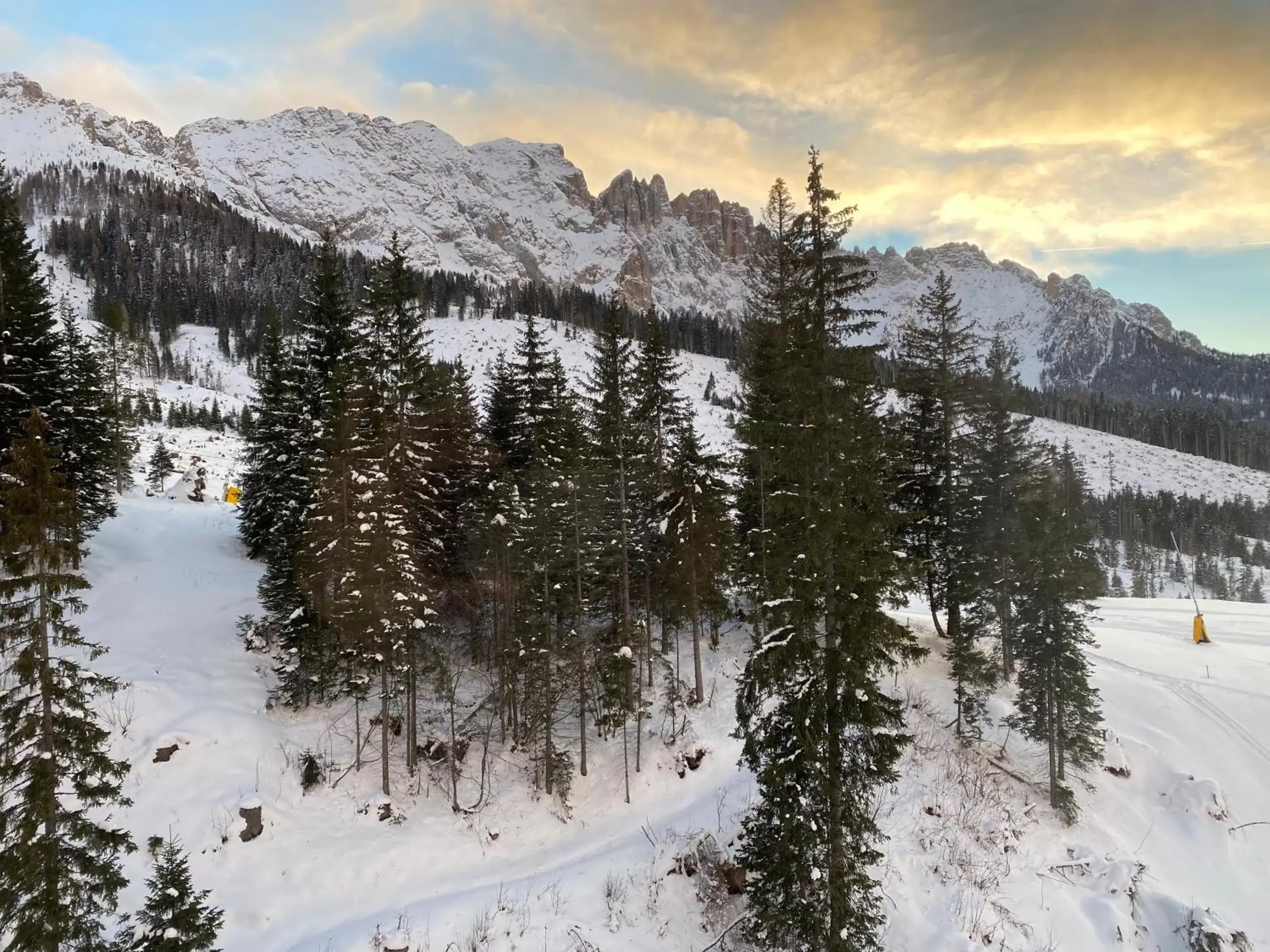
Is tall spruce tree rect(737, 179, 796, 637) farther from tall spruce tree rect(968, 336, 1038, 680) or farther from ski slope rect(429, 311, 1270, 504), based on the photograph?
ski slope rect(429, 311, 1270, 504)

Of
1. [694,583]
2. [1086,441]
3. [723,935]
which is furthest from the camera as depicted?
[1086,441]

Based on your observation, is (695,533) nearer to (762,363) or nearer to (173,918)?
(762,363)

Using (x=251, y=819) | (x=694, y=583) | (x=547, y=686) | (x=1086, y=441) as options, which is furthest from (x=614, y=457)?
(x=1086, y=441)

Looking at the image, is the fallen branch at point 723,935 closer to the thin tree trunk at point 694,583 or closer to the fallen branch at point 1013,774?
the thin tree trunk at point 694,583

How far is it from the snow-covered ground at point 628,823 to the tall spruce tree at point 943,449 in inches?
187

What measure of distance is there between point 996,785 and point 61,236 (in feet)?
783

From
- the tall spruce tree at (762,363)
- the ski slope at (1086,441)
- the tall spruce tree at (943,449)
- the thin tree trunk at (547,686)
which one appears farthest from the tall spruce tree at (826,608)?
the ski slope at (1086,441)

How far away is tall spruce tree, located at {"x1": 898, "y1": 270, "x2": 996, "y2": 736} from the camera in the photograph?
2477 centimetres

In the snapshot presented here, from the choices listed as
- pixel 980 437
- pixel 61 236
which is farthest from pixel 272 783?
pixel 61 236

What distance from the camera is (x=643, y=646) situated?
28.5 meters

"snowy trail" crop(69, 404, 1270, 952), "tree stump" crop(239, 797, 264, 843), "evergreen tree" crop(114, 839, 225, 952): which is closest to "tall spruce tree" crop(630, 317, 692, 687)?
"snowy trail" crop(69, 404, 1270, 952)

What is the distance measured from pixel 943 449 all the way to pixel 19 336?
126ft

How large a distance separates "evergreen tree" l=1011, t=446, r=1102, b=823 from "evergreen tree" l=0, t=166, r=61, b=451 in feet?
120

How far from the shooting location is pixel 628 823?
21625 mm
